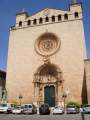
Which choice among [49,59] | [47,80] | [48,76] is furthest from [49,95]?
[49,59]

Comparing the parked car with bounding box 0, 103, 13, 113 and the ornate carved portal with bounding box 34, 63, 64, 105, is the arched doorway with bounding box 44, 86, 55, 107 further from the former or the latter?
the parked car with bounding box 0, 103, 13, 113

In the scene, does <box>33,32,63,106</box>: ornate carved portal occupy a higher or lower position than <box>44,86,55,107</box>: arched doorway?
higher

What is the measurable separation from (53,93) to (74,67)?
4715 mm

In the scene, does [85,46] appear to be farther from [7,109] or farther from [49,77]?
[7,109]

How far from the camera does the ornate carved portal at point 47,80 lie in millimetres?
27406

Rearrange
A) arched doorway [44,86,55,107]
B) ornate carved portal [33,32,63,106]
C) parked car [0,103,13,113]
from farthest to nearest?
arched doorway [44,86,55,107], ornate carved portal [33,32,63,106], parked car [0,103,13,113]

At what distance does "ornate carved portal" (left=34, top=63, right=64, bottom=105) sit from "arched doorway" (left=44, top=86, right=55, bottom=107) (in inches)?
12.7

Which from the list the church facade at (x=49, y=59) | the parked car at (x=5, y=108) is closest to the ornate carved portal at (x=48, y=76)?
the church facade at (x=49, y=59)

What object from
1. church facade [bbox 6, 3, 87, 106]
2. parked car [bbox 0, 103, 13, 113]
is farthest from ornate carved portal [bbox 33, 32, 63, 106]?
parked car [bbox 0, 103, 13, 113]

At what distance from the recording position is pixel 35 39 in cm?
3067

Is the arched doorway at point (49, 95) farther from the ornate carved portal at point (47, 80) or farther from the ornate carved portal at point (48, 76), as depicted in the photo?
the ornate carved portal at point (47, 80)

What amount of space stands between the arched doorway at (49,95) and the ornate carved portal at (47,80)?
1.06 feet

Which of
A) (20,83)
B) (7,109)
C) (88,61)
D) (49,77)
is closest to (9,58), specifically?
(20,83)

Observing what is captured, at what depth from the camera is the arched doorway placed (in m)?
28.2
